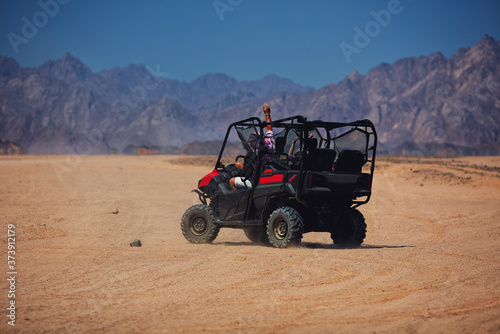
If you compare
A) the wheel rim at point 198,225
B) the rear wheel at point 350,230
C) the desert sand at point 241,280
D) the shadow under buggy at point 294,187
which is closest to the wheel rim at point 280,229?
the shadow under buggy at point 294,187

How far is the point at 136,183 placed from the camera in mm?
28875

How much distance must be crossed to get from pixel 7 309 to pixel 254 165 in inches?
223

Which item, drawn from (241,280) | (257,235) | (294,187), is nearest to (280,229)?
(294,187)

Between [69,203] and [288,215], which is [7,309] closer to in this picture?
[288,215]

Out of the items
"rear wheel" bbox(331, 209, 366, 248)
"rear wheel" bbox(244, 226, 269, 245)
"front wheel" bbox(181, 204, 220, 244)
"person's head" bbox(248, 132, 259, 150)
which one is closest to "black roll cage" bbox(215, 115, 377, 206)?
"person's head" bbox(248, 132, 259, 150)

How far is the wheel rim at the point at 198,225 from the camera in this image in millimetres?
12023

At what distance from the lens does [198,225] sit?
12.1 m

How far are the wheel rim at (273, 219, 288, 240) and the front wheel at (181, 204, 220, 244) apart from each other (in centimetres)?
156

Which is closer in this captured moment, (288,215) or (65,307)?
(65,307)

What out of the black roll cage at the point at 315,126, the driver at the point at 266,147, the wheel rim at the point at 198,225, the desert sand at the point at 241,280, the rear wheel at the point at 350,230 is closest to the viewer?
the desert sand at the point at 241,280

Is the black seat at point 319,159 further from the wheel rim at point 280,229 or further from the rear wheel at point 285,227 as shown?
the wheel rim at point 280,229

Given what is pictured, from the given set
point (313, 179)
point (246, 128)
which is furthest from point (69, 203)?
point (313, 179)

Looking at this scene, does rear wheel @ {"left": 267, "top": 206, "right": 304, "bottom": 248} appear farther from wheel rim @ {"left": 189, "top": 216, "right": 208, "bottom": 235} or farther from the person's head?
wheel rim @ {"left": 189, "top": 216, "right": 208, "bottom": 235}

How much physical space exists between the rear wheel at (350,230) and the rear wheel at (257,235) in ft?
4.71
